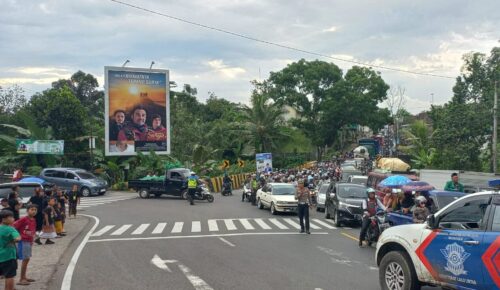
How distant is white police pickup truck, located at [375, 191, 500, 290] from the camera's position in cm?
664

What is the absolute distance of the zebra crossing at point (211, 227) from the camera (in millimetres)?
18047

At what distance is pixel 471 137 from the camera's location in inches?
1330

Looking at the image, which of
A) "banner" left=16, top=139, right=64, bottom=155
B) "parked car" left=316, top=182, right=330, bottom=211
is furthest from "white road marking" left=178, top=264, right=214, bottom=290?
"banner" left=16, top=139, right=64, bottom=155

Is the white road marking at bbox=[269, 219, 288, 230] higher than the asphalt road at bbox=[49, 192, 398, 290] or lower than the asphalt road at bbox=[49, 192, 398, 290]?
lower

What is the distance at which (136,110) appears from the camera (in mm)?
42125

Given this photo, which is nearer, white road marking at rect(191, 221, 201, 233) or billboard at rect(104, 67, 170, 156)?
white road marking at rect(191, 221, 201, 233)

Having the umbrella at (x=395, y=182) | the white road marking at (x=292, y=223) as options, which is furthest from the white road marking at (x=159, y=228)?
the umbrella at (x=395, y=182)

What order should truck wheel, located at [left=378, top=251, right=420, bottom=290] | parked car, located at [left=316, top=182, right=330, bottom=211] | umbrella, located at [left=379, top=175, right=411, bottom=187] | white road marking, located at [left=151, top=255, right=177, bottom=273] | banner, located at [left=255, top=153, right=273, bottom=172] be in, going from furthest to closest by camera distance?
banner, located at [left=255, top=153, right=273, bottom=172] < parked car, located at [left=316, top=182, right=330, bottom=211] < umbrella, located at [left=379, top=175, right=411, bottom=187] < white road marking, located at [left=151, top=255, right=177, bottom=273] < truck wheel, located at [left=378, top=251, right=420, bottom=290]

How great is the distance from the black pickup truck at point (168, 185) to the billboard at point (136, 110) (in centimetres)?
746

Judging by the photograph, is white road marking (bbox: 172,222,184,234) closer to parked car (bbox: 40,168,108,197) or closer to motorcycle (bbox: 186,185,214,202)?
motorcycle (bbox: 186,185,214,202)

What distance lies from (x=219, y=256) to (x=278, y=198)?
11528 mm

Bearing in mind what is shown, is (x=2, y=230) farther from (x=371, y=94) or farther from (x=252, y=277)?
(x=371, y=94)

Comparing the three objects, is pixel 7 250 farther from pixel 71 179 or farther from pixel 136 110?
pixel 136 110

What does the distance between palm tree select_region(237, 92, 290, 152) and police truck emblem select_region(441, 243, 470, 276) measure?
49554mm
